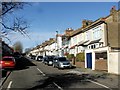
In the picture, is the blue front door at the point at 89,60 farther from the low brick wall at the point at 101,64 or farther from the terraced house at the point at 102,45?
the low brick wall at the point at 101,64

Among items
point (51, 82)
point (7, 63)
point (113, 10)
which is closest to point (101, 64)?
point (7, 63)

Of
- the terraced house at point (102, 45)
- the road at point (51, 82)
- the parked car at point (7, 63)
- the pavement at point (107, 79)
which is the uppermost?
the terraced house at point (102, 45)

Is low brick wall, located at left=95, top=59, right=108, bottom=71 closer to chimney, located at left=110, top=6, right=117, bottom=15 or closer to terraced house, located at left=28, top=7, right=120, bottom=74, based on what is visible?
terraced house, located at left=28, top=7, right=120, bottom=74

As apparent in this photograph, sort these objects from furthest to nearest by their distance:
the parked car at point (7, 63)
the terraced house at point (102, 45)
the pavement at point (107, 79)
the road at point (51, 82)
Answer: the parked car at point (7, 63)
the terraced house at point (102, 45)
the pavement at point (107, 79)
the road at point (51, 82)

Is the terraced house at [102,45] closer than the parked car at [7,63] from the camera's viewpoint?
Yes

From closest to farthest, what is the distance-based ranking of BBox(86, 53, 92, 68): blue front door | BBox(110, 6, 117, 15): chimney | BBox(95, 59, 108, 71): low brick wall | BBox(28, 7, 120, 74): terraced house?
BBox(28, 7, 120, 74): terraced house
BBox(95, 59, 108, 71): low brick wall
BBox(86, 53, 92, 68): blue front door
BBox(110, 6, 117, 15): chimney

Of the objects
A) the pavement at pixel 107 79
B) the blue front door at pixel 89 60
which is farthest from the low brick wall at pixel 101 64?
the pavement at pixel 107 79

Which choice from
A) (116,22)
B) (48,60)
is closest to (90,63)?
(116,22)

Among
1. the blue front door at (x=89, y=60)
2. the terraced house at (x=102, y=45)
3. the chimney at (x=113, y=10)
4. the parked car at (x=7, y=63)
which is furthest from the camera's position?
the chimney at (x=113, y=10)

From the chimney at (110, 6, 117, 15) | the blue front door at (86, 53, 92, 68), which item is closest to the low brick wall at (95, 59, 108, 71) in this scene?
the blue front door at (86, 53, 92, 68)

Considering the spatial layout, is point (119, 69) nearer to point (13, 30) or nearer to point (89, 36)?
point (13, 30)

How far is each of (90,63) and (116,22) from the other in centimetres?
955

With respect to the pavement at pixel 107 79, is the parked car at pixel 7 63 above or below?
above

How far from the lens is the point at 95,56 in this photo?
36156 millimetres
